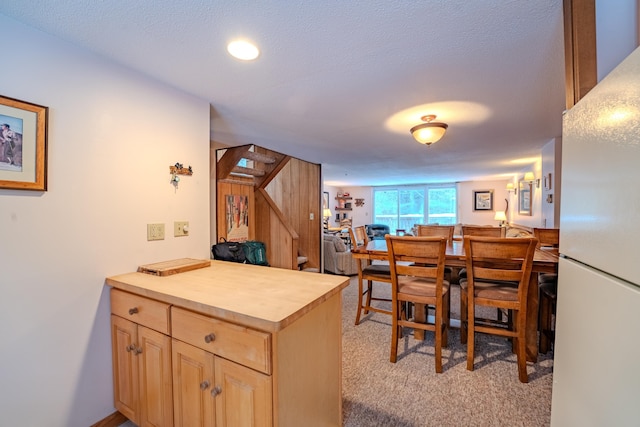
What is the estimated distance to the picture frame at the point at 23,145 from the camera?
1207 mm

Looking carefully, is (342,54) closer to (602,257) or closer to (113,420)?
(602,257)

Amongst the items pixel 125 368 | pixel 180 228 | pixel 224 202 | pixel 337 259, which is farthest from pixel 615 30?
pixel 337 259

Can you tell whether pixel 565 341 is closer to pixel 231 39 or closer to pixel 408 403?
pixel 408 403

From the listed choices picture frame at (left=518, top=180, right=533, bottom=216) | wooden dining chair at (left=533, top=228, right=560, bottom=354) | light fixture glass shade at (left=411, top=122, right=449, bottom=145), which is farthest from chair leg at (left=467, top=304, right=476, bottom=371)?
picture frame at (left=518, top=180, right=533, bottom=216)

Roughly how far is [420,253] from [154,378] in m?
1.79

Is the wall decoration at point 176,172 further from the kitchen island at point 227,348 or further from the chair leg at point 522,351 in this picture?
the chair leg at point 522,351

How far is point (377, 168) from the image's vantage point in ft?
18.7

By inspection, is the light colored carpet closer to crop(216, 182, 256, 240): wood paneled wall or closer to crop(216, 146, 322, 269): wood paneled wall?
crop(216, 146, 322, 269): wood paneled wall

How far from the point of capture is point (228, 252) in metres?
2.50

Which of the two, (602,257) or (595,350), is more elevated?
(602,257)

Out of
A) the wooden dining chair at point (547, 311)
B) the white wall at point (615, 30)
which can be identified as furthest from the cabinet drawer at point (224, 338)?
the wooden dining chair at point (547, 311)

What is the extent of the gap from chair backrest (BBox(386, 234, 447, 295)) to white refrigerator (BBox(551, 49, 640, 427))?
37.4 inches

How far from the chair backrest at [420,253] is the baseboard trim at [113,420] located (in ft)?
6.43

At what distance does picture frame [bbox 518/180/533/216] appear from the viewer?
16.8ft
